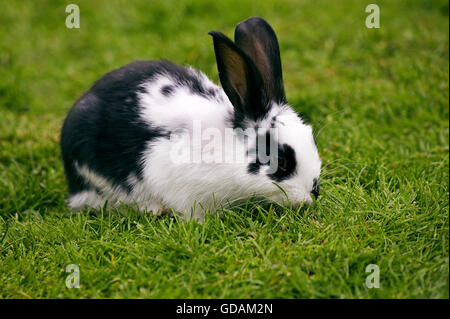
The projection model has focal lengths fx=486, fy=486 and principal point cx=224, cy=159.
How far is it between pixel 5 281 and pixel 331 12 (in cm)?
585

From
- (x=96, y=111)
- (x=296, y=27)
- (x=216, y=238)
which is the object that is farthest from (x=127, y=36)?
(x=216, y=238)

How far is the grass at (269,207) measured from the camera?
9.70 feet

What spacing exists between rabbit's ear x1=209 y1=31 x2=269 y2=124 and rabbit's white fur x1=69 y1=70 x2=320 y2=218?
0.33 ft

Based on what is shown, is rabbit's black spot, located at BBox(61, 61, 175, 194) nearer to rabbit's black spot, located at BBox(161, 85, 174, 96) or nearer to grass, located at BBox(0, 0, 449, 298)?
rabbit's black spot, located at BBox(161, 85, 174, 96)

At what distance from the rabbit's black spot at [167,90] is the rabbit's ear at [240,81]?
0.60 metres

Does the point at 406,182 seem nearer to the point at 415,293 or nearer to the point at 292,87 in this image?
the point at 415,293

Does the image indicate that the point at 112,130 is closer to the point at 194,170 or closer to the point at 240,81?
the point at 194,170

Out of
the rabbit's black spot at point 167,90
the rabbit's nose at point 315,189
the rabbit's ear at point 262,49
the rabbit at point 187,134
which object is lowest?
the rabbit's nose at point 315,189

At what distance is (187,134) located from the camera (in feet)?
11.5

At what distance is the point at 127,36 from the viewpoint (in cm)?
707

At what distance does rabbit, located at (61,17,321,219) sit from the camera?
10.7 ft

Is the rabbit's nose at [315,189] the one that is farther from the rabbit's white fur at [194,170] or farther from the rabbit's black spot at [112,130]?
the rabbit's black spot at [112,130]

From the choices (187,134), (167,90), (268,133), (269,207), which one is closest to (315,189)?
(269,207)

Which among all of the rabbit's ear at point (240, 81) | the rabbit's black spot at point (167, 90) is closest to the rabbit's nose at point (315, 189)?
the rabbit's ear at point (240, 81)
